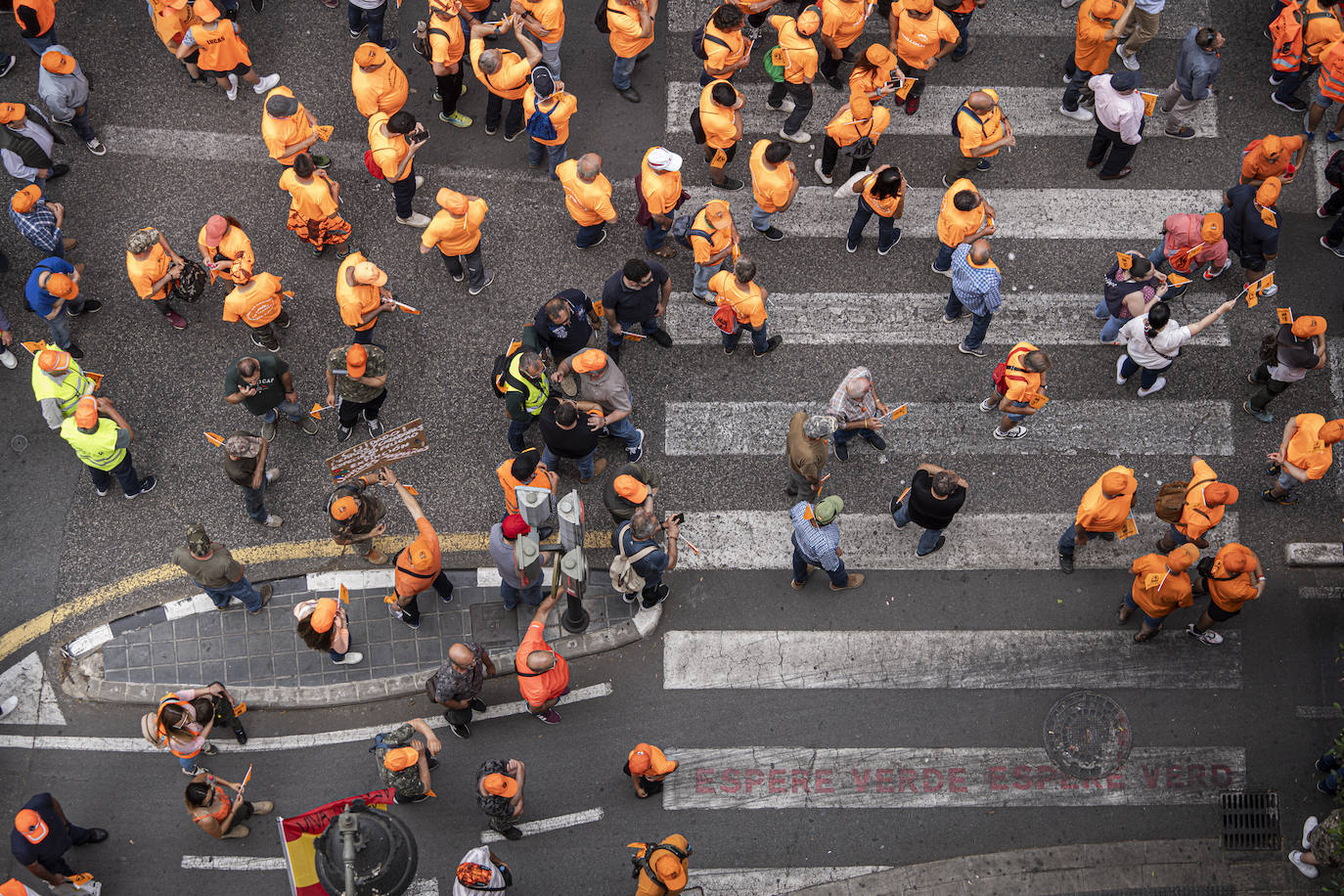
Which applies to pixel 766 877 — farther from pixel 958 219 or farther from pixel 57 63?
pixel 57 63

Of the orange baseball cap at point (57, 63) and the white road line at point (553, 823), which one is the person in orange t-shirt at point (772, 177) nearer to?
the white road line at point (553, 823)

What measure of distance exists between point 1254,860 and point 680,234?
9025mm

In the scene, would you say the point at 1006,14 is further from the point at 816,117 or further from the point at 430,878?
the point at 430,878

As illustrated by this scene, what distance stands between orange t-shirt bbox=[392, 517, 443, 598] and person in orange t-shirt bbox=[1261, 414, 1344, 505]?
8.71m

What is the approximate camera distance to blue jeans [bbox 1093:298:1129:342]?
479 inches

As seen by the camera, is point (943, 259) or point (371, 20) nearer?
point (943, 259)

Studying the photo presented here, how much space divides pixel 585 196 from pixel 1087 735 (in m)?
7.80

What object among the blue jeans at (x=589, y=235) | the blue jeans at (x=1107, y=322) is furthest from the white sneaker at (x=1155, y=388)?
the blue jeans at (x=589, y=235)

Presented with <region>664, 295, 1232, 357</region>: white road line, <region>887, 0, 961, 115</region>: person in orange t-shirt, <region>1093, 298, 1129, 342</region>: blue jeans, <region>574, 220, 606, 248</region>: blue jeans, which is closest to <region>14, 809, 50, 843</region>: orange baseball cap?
<region>664, 295, 1232, 357</region>: white road line

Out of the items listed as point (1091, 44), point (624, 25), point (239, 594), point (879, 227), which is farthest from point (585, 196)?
point (1091, 44)

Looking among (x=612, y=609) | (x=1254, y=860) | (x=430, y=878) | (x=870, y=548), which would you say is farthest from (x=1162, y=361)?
(x=430, y=878)

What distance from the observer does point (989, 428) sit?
1209 centimetres

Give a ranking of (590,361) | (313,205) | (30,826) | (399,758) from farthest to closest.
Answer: (313,205) < (590,361) < (399,758) < (30,826)

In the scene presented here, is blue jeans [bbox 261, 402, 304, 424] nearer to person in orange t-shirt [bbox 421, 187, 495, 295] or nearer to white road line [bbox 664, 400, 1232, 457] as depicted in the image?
person in orange t-shirt [bbox 421, 187, 495, 295]
